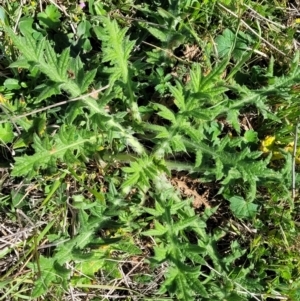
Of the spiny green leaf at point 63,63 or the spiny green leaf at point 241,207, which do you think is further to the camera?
the spiny green leaf at point 241,207

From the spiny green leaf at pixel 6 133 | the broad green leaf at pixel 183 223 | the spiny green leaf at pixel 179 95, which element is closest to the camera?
the spiny green leaf at pixel 179 95

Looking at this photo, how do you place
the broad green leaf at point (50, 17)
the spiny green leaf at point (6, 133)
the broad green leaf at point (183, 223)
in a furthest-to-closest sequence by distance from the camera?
the broad green leaf at point (50, 17) → the spiny green leaf at point (6, 133) → the broad green leaf at point (183, 223)

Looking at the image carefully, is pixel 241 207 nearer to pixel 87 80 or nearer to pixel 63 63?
pixel 87 80

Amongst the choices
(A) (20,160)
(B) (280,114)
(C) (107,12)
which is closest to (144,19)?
(C) (107,12)

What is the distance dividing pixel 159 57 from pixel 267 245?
45.8 inches

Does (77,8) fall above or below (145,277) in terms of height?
above

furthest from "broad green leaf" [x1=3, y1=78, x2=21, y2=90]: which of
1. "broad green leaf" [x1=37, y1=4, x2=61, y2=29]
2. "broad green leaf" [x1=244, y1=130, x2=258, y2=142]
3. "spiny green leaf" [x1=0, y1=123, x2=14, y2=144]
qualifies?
"broad green leaf" [x1=244, y1=130, x2=258, y2=142]

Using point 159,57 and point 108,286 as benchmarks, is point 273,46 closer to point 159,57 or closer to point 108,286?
point 159,57

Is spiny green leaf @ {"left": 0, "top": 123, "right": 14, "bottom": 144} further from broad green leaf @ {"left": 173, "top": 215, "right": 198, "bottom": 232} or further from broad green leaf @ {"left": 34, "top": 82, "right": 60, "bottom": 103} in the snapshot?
broad green leaf @ {"left": 173, "top": 215, "right": 198, "bottom": 232}

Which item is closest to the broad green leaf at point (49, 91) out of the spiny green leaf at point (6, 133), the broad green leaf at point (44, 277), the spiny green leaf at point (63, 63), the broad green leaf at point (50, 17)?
the spiny green leaf at point (63, 63)

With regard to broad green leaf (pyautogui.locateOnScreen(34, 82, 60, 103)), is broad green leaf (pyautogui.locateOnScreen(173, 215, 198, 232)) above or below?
below

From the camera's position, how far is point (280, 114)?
299 cm

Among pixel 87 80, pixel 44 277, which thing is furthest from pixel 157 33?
pixel 44 277

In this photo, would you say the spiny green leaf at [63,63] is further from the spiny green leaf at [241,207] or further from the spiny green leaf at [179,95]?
the spiny green leaf at [241,207]
